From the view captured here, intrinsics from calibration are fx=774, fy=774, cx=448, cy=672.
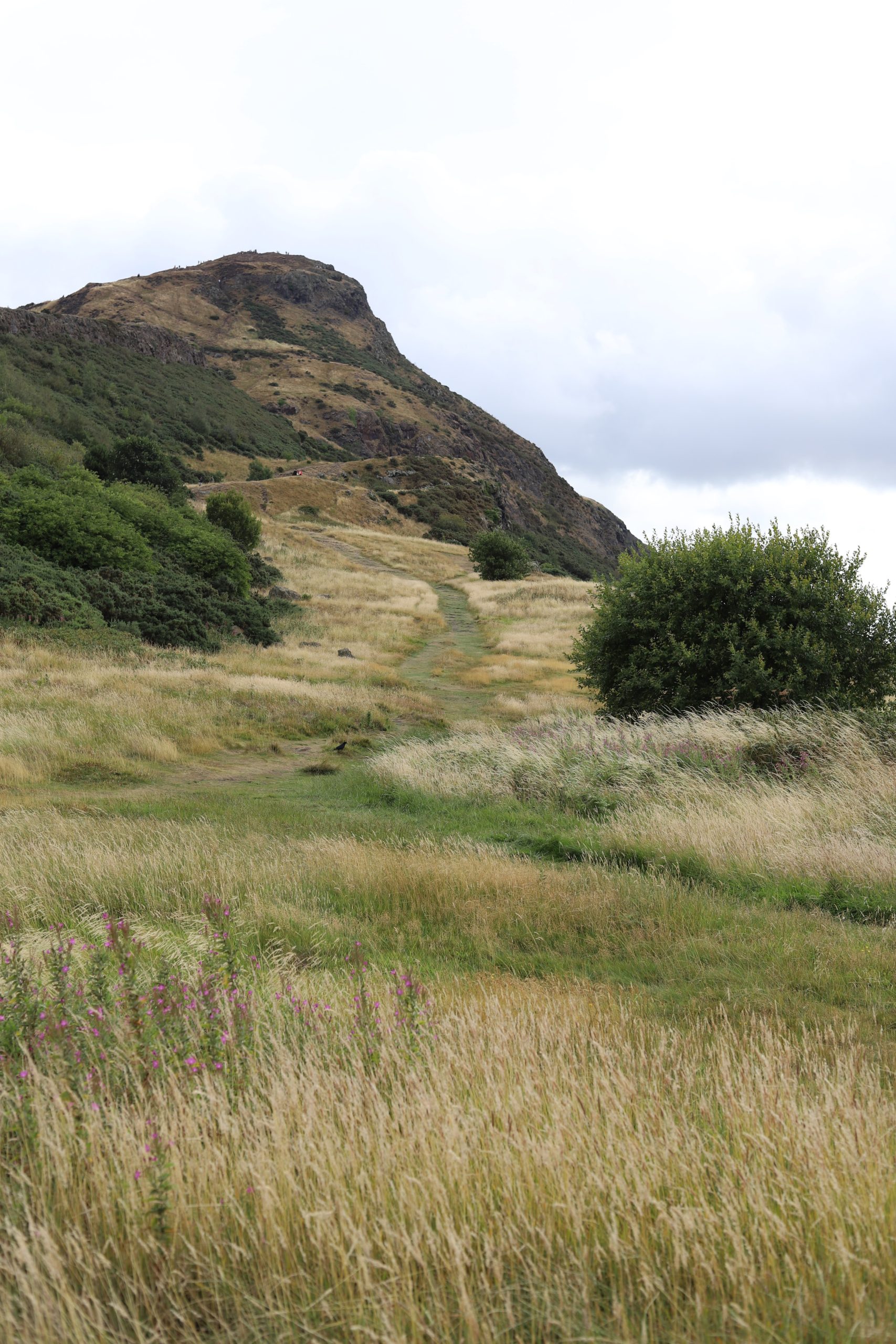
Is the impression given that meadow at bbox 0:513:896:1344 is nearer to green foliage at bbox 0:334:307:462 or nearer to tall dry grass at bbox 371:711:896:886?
tall dry grass at bbox 371:711:896:886

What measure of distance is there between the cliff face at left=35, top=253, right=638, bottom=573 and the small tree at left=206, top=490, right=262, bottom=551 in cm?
5384

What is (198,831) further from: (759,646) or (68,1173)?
(759,646)

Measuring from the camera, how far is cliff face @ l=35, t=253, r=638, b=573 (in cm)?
11775

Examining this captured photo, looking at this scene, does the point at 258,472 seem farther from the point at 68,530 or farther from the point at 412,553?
the point at 68,530

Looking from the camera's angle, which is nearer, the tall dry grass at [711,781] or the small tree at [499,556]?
the tall dry grass at [711,781]

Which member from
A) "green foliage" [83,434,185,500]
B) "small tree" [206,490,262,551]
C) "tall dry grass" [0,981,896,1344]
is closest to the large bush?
"tall dry grass" [0,981,896,1344]

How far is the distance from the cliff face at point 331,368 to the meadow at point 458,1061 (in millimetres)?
94449

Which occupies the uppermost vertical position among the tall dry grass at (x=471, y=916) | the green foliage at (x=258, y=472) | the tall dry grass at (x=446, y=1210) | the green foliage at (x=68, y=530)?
the green foliage at (x=258, y=472)

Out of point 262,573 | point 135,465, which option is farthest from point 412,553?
point 262,573

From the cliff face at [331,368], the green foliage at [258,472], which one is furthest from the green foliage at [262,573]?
the cliff face at [331,368]

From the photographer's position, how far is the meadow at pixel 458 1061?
2.11 meters

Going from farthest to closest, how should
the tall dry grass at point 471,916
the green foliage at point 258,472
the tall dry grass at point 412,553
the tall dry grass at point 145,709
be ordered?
the green foliage at point 258,472 < the tall dry grass at point 412,553 < the tall dry grass at point 145,709 < the tall dry grass at point 471,916

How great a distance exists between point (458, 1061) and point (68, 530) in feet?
94.3

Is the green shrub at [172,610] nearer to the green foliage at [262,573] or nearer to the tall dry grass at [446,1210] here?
the green foliage at [262,573]
